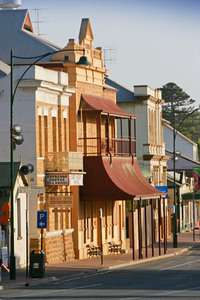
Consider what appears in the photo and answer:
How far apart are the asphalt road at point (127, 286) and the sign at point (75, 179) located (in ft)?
17.9

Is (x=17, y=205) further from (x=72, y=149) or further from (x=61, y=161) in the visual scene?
(x=72, y=149)

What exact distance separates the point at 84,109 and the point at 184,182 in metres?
34.7

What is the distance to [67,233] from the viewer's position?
1811 inches

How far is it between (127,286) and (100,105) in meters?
19.6

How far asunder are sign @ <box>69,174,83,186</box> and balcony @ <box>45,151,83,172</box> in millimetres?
410

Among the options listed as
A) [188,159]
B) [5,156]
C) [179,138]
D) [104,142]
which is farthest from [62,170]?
[179,138]

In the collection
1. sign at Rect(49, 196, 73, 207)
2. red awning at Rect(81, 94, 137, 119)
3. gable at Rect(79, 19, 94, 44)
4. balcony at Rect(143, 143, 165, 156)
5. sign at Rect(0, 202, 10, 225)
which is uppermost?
gable at Rect(79, 19, 94, 44)

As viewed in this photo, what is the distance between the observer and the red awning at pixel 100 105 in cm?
4791

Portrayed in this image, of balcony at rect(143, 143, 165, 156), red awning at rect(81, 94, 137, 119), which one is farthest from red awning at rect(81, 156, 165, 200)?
balcony at rect(143, 143, 165, 156)

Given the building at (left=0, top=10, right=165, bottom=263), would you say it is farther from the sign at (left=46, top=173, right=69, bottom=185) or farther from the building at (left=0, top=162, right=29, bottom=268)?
the building at (left=0, top=162, right=29, bottom=268)

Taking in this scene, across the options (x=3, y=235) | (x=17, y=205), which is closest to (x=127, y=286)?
(x=3, y=235)

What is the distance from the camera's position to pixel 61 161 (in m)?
43.6

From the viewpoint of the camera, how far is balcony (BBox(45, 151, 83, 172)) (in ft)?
142

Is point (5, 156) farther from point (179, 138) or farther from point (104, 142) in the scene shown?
point (179, 138)
